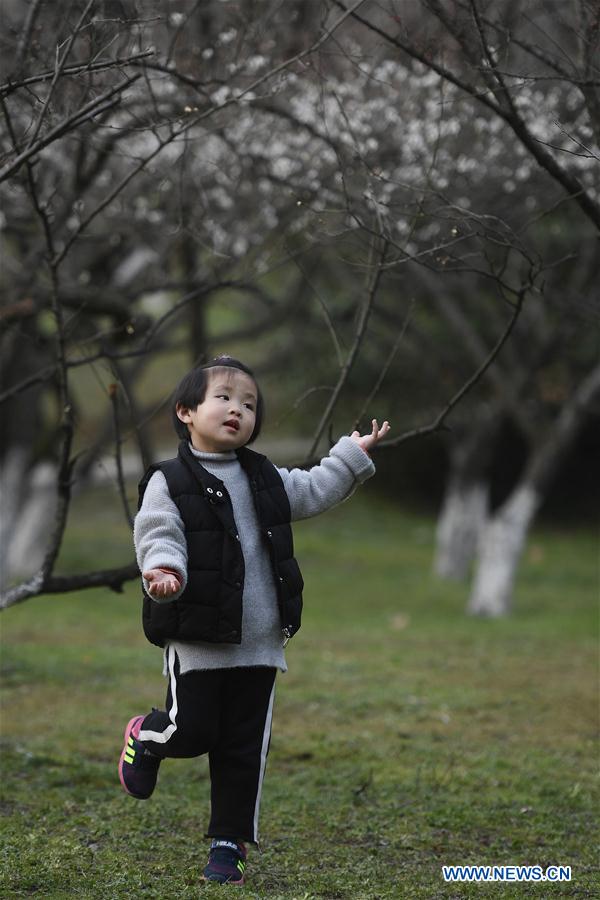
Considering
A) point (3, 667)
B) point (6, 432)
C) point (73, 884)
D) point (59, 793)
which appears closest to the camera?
point (73, 884)

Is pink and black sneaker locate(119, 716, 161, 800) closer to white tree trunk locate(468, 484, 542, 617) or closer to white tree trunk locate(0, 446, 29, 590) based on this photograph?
white tree trunk locate(468, 484, 542, 617)

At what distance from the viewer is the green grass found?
Answer: 4.11m

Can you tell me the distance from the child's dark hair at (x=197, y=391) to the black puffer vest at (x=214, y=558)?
119 millimetres

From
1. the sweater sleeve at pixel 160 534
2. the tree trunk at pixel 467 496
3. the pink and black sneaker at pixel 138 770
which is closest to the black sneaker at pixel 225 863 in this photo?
the pink and black sneaker at pixel 138 770

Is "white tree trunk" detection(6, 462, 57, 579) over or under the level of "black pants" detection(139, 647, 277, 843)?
over

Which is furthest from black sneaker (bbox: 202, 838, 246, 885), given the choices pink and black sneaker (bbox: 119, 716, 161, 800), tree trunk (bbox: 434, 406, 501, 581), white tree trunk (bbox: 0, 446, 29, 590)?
tree trunk (bbox: 434, 406, 501, 581)

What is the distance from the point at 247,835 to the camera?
12.7 feet

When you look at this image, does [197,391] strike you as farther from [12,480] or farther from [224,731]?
[12,480]

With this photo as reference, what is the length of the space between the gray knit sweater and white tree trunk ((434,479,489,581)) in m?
12.3

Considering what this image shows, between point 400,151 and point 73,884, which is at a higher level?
point 400,151

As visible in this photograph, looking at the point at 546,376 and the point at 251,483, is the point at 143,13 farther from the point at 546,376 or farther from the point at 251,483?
the point at 546,376

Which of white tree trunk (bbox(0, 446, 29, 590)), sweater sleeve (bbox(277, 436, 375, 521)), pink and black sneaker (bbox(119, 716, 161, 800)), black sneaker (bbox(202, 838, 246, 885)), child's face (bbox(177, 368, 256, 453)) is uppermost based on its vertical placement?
white tree trunk (bbox(0, 446, 29, 590))

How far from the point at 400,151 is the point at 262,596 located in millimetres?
6150

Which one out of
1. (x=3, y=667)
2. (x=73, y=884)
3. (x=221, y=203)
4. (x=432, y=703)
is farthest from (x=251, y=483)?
(x=221, y=203)
